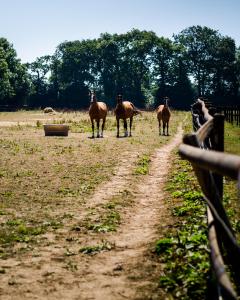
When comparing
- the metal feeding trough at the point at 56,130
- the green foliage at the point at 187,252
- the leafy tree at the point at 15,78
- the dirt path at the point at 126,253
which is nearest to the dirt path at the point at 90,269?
the dirt path at the point at 126,253

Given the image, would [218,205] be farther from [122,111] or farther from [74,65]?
[74,65]

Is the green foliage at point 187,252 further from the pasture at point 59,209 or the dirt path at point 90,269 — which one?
the pasture at point 59,209

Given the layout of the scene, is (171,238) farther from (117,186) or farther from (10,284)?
(117,186)

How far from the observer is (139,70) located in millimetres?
98812

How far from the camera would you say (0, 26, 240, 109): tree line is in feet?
294

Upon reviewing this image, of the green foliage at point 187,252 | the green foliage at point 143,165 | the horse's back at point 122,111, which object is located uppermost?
the horse's back at point 122,111

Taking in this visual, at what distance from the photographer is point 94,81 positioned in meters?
109

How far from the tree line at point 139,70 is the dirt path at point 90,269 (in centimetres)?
7937

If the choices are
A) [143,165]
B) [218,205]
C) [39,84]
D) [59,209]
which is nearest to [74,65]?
[39,84]

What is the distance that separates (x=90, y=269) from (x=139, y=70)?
96.8 m

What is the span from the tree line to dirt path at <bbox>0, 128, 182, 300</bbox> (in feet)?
260

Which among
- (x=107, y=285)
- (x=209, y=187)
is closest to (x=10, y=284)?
(x=107, y=285)

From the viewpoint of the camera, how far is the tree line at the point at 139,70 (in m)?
89.7

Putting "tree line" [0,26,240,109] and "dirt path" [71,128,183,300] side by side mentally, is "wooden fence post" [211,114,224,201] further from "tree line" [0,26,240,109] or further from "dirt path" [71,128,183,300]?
"tree line" [0,26,240,109]
